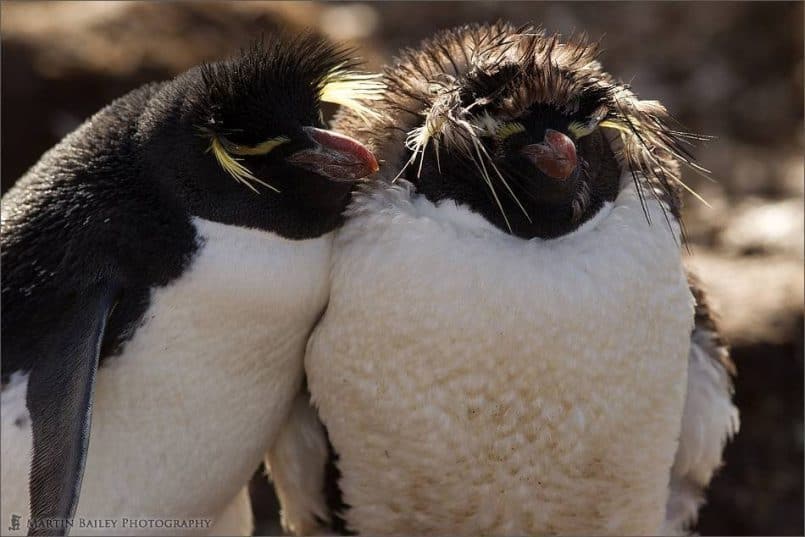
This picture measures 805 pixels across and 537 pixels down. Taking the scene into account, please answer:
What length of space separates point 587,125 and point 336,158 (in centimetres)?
34

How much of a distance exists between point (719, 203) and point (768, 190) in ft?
0.86

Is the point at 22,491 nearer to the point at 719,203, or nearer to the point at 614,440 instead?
the point at 614,440

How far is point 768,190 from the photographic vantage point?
3.59m

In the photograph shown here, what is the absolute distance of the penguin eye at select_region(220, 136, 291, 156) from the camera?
142cm

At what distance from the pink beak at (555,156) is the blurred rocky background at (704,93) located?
12.4 inches

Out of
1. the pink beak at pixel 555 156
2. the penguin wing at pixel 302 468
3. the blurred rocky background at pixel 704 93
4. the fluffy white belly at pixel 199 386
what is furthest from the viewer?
the blurred rocky background at pixel 704 93

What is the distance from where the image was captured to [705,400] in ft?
5.93

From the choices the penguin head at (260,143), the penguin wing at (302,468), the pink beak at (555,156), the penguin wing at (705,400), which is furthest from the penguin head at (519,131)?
the penguin wing at (302,468)

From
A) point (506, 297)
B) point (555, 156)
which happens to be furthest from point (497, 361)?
point (555, 156)

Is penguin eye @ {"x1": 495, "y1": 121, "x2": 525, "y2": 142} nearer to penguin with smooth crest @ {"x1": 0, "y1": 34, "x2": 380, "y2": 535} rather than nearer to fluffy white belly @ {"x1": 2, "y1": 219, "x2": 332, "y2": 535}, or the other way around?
penguin with smooth crest @ {"x1": 0, "y1": 34, "x2": 380, "y2": 535}

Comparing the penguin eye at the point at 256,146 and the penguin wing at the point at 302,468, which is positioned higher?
the penguin eye at the point at 256,146

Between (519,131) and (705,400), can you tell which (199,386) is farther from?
(705,400)

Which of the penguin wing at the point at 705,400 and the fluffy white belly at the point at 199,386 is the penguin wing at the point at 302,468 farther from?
the penguin wing at the point at 705,400

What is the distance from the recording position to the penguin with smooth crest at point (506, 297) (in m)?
1.44
